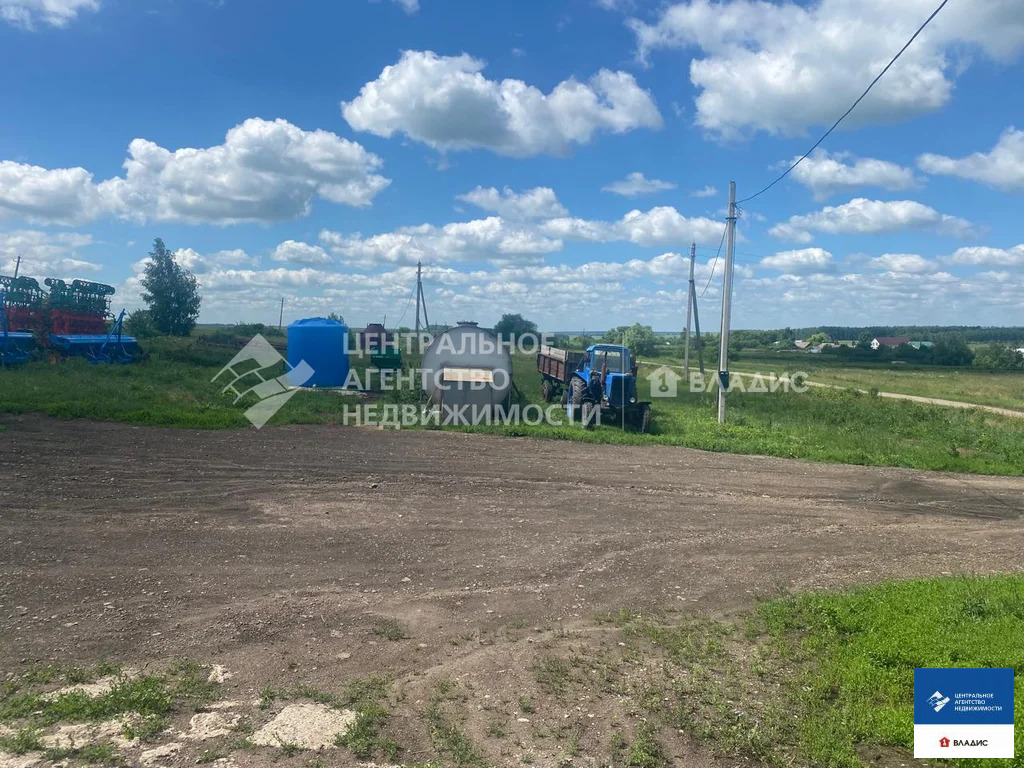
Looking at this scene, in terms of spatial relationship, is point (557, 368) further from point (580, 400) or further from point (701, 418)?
point (701, 418)

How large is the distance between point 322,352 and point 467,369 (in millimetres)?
8702

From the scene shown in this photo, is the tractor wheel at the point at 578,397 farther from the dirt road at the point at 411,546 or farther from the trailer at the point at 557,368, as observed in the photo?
the dirt road at the point at 411,546

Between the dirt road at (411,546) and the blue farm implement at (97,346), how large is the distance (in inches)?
566

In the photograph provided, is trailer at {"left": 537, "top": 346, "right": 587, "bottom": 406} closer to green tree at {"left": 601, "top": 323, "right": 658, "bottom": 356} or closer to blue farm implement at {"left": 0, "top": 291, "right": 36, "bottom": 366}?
blue farm implement at {"left": 0, "top": 291, "right": 36, "bottom": 366}

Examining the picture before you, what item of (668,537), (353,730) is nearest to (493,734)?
(353,730)

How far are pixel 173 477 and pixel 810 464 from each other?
1221 cm

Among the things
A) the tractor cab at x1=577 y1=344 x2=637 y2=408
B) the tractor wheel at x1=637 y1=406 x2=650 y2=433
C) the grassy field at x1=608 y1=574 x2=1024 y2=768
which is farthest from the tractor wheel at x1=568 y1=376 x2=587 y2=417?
the grassy field at x1=608 y1=574 x2=1024 y2=768

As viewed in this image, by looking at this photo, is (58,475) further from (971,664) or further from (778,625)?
(971,664)

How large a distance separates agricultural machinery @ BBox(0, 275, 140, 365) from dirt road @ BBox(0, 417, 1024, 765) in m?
13.6

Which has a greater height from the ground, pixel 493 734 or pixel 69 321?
pixel 69 321

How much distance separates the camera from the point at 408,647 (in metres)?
5.61

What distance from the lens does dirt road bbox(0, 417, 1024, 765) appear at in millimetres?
5441

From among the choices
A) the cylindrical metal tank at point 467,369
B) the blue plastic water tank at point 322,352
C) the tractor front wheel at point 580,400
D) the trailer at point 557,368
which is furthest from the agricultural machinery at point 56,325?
the tractor front wheel at point 580,400

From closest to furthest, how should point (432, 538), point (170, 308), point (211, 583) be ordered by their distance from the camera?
point (211, 583) < point (432, 538) < point (170, 308)
